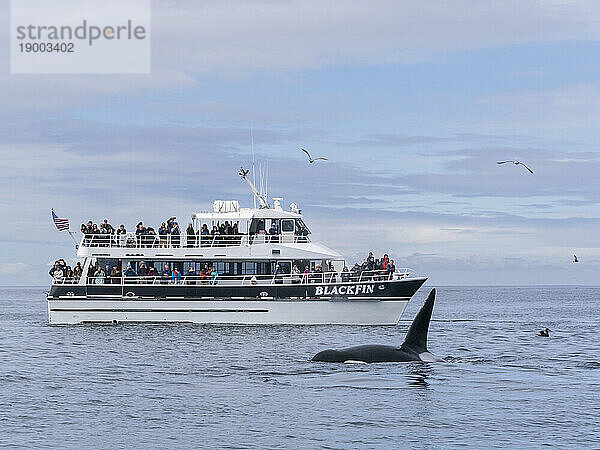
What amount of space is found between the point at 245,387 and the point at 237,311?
21.5 meters

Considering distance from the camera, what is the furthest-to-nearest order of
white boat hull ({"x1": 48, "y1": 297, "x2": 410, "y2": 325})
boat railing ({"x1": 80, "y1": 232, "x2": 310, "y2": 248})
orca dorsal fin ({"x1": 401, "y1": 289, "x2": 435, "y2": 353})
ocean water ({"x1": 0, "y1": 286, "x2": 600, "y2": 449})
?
boat railing ({"x1": 80, "y1": 232, "x2": 310, "y2": 248})
white boat hull ({"x1": 48, "y1": 297, "x2": 410, "y2": 325})
orca dorsal fin ({"x1": 401, "y1": 289, "x2": 435, "y2": 353})
ocean water ({"x1": 0, "y1": 286, "x2": 600, "y2": 449})

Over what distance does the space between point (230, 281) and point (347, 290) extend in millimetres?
6518

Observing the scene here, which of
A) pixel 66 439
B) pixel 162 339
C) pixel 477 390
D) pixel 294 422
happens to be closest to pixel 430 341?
pixel 162 339

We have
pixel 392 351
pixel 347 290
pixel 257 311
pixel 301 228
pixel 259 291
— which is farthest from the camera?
pixel 301 228

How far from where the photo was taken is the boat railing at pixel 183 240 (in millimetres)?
50812

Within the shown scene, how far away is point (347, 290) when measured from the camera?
1908 inches

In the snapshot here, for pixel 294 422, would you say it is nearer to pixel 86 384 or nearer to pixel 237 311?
pixel 86 384

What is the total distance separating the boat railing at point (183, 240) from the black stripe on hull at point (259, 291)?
2691mm

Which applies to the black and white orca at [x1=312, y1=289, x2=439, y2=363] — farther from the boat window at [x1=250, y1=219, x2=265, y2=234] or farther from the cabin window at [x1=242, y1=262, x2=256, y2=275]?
the boat window at [x1=250, y1=219, x2=265, y2=234]

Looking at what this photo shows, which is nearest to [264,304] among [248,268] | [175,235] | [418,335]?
[248,268]

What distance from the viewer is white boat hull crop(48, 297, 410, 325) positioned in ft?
159

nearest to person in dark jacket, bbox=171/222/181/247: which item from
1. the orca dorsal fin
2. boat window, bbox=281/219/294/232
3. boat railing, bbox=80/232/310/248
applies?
boat railing, bbox=80/232/310/248

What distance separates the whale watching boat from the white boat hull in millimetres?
53

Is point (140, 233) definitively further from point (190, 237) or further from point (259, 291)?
point (259, 291)
